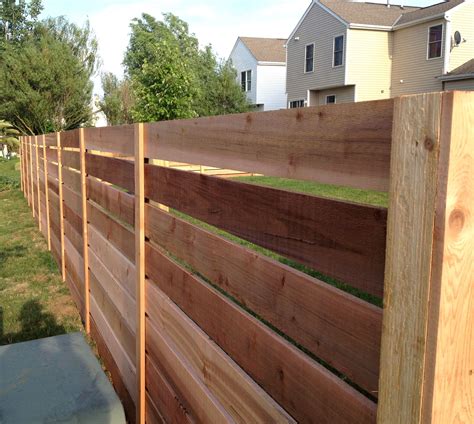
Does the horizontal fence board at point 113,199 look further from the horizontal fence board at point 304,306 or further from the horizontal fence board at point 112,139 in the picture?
the horizontal fence board at point 304,306

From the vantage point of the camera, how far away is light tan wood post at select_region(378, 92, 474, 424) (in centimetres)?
94

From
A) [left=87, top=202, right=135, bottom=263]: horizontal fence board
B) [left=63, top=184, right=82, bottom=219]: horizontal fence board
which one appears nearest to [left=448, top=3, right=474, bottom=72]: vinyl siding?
[left=63, top=184, right=82, bottom=219]: horizontal fence board

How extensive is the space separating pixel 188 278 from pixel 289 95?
93.0 ft

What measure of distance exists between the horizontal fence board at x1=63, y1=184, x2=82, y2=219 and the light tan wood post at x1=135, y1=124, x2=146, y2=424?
7.65 feet

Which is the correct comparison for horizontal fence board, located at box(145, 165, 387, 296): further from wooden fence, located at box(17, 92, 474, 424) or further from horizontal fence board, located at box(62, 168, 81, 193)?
horizontal fence board, located at box(62, 168, 81, 193)

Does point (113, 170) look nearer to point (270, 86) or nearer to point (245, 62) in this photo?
point (270, 86)

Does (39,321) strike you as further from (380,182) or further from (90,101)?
(90,101)

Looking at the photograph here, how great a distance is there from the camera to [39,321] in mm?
5164

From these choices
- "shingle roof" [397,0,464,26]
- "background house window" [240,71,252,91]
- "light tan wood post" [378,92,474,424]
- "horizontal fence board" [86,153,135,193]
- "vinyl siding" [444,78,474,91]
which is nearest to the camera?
Answer: "light tan wood post" [378,92,474,424]

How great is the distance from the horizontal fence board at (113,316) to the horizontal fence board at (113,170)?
857 mm

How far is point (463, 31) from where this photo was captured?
74.1ft

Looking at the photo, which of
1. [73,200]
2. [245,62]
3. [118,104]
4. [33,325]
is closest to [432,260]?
[33,325]

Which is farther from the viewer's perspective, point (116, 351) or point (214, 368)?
point (116, 351)

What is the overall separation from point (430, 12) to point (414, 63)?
7.51 ft
